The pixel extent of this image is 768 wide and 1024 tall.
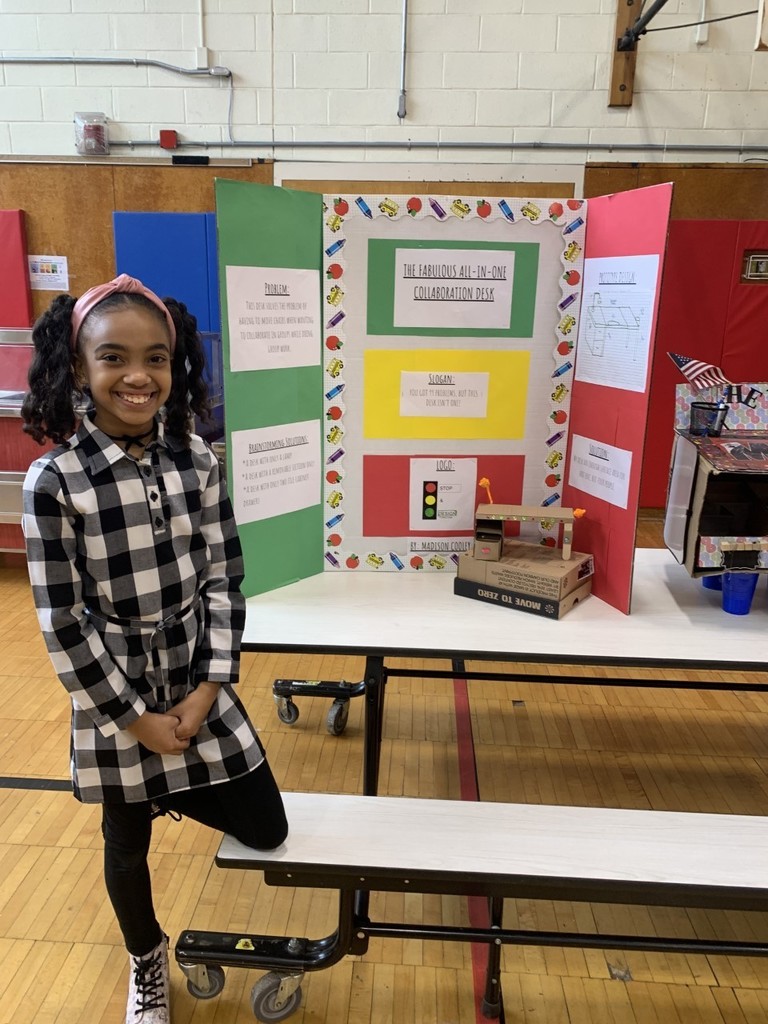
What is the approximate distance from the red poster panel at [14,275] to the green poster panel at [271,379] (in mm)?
3005

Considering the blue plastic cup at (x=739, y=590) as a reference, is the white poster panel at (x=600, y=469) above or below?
above

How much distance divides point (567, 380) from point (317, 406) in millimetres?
665

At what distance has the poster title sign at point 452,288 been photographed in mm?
1861

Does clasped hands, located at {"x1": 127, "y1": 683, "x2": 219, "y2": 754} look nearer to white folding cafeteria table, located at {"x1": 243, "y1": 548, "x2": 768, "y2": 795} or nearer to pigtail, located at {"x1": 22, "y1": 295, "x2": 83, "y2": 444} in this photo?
white folding cafeteria table, located at {"x1": 243, "y1": 548, "x2": 768, "y2": 795}

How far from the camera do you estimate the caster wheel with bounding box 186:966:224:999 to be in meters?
1.50

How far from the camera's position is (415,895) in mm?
1822

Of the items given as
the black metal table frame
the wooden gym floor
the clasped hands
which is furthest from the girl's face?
the wooden gym floor

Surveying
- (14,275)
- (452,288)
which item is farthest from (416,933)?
(14,275)

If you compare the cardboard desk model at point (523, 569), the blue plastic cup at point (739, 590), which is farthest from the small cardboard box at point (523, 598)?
the blue plastic cup at point (739, 590)

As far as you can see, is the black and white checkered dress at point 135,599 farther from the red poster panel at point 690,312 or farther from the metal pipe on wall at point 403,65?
the metal pipe on wall at point 403,65

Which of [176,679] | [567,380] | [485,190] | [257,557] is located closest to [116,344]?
[176,679]

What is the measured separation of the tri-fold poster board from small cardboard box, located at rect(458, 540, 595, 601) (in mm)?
82

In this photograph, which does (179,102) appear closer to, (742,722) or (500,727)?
(500,727)

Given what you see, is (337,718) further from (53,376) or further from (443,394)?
(53,376)
